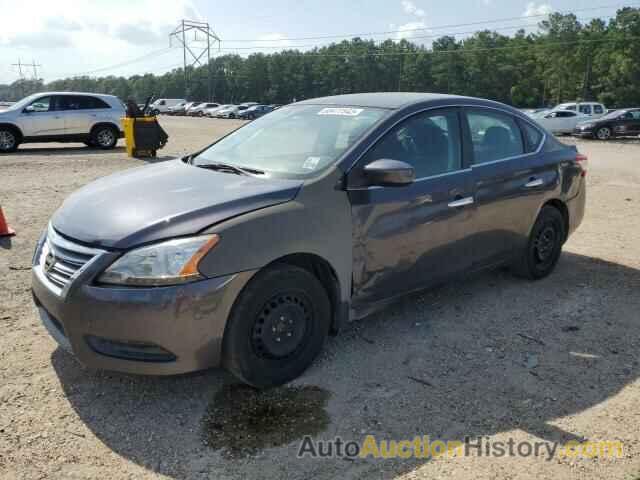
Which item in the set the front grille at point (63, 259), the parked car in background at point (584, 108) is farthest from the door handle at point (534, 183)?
the parked car in background at point (584, 108)

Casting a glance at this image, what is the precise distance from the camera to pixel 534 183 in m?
4.94

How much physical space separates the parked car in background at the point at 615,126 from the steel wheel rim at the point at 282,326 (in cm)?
2620

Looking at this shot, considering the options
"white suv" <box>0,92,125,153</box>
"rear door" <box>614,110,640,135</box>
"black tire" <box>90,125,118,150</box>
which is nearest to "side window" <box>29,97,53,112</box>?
"white suv" <box>0,92,125,153</box>

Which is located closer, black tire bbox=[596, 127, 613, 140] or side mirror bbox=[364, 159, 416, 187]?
side mirror bbox=[364, 159, 416, 187]

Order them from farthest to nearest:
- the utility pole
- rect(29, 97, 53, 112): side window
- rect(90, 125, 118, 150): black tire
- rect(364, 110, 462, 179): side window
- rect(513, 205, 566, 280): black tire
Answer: the utility pole
rect(90, 125, 118, 150): black tire
rect(29, 97, 53, 112): side window
rect(513, 205, 566, 280): black tire
rect(364, 110, 462, 179): side window

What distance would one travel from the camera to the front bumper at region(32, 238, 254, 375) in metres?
2.85

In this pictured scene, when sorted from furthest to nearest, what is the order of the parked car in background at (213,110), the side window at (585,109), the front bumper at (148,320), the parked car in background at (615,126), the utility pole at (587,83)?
the utility pole at (587,83) → the parked car in background at (213,110) → the side window at (585,109) → the parked car in background at (615,126) → the front bumper at (148,320)

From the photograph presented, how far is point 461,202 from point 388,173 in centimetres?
99

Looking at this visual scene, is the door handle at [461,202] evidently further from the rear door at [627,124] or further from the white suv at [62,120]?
the rear door at [627,124]

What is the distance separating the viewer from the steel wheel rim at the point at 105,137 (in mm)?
16859

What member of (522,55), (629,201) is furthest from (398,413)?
(522,55)

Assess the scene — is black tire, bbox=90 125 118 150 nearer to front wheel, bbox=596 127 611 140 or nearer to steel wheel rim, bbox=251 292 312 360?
steel wheel rim, bbox=251 292 312 360

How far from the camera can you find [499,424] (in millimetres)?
3072

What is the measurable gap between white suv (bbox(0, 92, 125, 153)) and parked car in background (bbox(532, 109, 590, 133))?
21048mm
